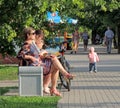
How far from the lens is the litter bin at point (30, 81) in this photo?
1249 centimetres

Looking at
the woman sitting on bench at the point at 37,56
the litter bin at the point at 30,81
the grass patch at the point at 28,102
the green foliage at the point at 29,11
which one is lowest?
the grass patch at the point at 28,102

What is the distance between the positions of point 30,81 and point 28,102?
1119 mm

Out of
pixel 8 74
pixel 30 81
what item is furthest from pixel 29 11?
pixel 8 74

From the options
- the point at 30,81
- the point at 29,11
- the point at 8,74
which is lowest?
the point at 8,74

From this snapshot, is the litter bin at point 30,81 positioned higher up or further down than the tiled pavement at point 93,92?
higher up

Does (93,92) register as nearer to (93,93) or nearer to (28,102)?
(93,93)

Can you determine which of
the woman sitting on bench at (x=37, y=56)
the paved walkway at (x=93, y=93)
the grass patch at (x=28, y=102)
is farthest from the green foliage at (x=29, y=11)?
the grass patch at (x=28, y=102)

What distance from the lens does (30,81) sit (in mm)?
12609

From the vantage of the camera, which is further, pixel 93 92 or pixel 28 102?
pixel 93 92

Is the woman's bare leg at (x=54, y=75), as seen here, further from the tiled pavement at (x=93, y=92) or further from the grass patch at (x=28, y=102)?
the grass patch at (x=28, y=102)

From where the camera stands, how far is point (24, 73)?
41.2 ft

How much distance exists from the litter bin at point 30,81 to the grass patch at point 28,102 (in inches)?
12.9

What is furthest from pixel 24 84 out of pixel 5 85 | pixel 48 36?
pixel 48 36

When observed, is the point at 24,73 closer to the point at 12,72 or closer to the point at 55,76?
the point at 55,76
